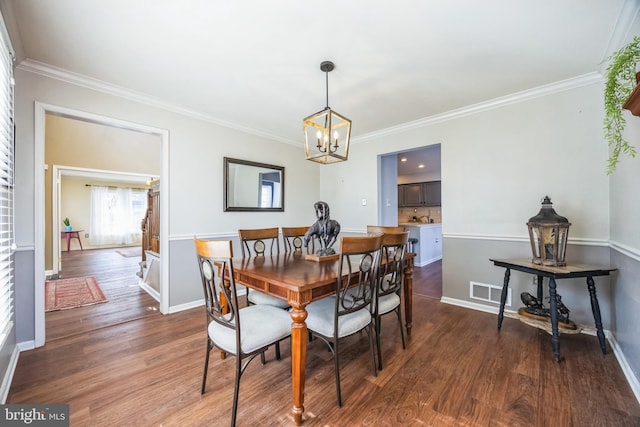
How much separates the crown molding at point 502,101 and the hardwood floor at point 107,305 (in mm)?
3923

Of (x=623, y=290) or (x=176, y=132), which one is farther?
(x=176, y=132)

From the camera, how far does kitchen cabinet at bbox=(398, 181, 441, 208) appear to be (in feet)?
22.9

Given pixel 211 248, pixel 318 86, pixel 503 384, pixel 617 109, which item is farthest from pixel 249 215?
pixel 617 109

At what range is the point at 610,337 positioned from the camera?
217 centimetres

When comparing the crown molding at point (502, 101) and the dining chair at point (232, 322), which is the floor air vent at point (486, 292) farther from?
the dining chair at point (232, 322)

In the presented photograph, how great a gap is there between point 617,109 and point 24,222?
435 centimetres

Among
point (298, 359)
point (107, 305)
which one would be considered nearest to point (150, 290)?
point (107, 305)

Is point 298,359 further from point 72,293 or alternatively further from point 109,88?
point 72,293

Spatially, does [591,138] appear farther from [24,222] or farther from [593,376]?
[24,222]

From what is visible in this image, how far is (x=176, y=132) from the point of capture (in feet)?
9.85

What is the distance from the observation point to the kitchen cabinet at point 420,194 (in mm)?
6965

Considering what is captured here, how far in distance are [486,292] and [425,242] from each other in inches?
100

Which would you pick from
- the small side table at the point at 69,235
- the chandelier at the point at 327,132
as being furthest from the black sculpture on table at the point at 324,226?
the small side table at the point at 69,235

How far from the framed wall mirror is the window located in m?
7.43
